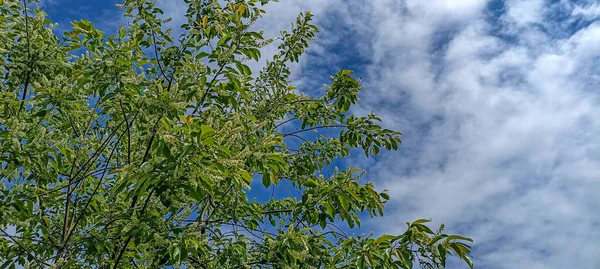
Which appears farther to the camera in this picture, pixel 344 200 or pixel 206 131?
pixel 344 200

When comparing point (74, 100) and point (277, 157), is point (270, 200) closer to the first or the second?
point (277, 157)

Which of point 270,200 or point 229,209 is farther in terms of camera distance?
point 270,200

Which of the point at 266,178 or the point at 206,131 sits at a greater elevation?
the point at 266,178

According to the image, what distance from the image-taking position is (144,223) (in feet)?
9.98

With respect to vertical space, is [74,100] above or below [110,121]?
below

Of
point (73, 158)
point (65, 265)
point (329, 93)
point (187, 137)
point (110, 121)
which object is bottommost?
point (65, 265)

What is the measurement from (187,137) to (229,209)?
1.83 metres

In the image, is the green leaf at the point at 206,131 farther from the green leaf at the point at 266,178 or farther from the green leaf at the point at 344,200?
the green leaf at the point at 344,200

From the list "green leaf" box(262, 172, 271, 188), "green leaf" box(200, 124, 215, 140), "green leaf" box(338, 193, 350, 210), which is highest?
"green leaf" box(262, 172, 271, 188)

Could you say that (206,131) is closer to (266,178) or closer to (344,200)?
(266,178)

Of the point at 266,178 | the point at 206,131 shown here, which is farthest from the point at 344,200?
the point at 206,131

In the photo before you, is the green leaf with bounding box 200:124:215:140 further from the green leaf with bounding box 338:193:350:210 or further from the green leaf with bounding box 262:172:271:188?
the green leaf with bounding box 338:193:350:210

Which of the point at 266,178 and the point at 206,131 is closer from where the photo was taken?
the point at 206,131

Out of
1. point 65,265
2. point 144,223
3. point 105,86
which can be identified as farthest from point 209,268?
point 105,86
